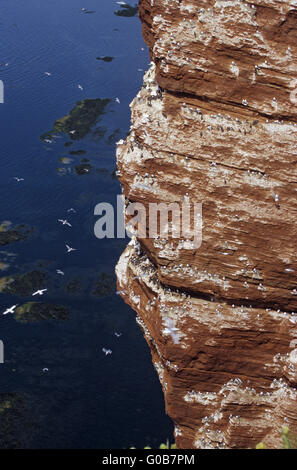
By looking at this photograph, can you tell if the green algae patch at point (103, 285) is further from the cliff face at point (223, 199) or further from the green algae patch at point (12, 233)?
the cliff face at point (223, 199)

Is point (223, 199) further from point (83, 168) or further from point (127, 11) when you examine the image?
point (127, 11)

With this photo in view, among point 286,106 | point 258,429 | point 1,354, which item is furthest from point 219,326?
point 1,354

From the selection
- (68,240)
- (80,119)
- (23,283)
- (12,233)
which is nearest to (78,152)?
(80,119)

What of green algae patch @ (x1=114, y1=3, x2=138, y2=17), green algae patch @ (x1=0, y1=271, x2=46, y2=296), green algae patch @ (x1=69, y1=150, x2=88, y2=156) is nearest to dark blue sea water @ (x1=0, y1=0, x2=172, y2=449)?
green algae patch @ (x1=69, y1=150, x2=88, y2=156)

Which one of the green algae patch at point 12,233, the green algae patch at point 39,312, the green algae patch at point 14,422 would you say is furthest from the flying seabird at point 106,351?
the green algae patch at point 12,233

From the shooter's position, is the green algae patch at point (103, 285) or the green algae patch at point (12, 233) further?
the green algae patch at point (12, 233)

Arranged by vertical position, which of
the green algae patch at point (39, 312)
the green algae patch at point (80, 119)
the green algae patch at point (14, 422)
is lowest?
the green algae patch at point (14, 422)

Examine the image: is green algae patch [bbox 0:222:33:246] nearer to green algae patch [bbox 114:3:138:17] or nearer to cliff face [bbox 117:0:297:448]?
cliff face [bbox 117:0:297:448]
